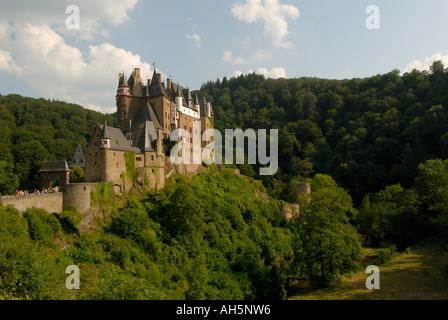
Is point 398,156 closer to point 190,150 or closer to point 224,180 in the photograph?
point 224,180

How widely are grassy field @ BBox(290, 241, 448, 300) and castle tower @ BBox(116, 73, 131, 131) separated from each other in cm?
2818

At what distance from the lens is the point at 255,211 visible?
43.3 m

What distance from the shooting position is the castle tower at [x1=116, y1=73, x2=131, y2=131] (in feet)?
136

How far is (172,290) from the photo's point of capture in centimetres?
2573

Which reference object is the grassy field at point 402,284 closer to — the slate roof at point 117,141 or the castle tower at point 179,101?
the slate roof at point 117,141

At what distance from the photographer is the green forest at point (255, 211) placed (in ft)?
76.1

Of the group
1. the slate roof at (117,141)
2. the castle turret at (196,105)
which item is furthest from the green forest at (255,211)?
the castle turret at (196,105)

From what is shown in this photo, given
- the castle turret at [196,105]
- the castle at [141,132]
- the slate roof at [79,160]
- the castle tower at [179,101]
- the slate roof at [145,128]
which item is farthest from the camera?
the castle turret at [196,105]

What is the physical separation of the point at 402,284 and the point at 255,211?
62.9 feet

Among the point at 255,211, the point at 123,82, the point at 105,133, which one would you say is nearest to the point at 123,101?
the point at 123,82

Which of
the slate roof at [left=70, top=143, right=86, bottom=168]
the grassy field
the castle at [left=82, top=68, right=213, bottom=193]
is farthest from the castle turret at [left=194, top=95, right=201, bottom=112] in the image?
the grassy field

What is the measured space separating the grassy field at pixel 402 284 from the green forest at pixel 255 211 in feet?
5.23

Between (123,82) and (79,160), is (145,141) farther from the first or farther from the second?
(123,82)
